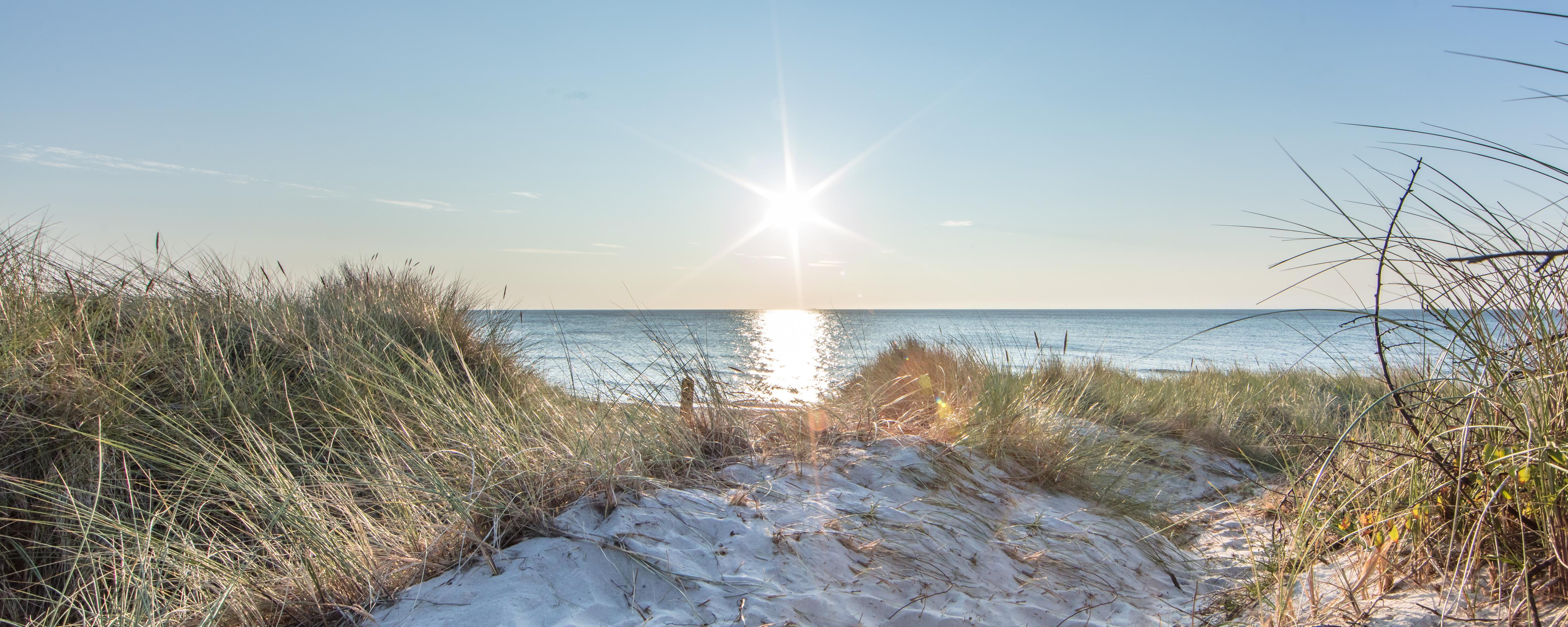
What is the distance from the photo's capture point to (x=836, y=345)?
3142 centimetres

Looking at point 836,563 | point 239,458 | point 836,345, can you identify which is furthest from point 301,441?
point 836,345

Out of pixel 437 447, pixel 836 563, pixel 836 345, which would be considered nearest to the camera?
pixel 836 563

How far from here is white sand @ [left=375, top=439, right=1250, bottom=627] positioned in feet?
7.50

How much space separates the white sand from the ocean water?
1118 millimetres

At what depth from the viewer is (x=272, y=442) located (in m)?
2.87

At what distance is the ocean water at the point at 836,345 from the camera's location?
175 inches

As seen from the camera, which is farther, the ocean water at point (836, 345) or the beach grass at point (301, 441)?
the ocean water at point (836, 345)

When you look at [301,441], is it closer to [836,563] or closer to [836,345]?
[836,563]

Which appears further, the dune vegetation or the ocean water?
the ocean water

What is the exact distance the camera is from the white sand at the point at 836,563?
229cm

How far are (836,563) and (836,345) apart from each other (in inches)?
1135

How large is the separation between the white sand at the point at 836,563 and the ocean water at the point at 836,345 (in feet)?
3.67

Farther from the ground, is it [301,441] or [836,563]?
[301,441]

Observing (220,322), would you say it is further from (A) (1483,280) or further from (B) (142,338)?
(A) (1483,280)
